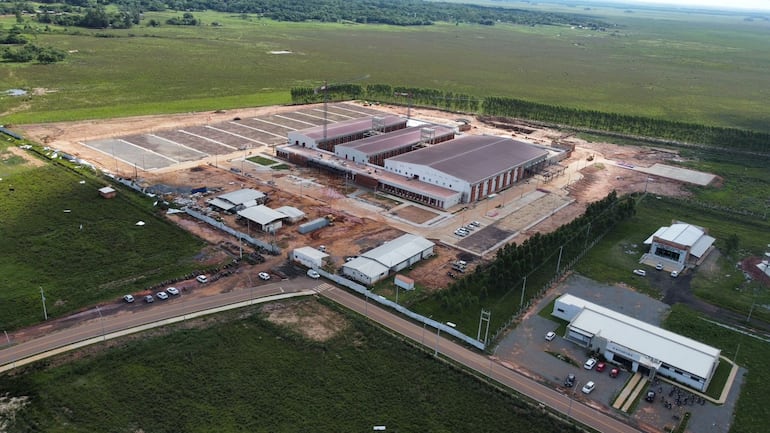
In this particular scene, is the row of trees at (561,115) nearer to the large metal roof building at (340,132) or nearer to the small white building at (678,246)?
the large metal roof building at (340,132)

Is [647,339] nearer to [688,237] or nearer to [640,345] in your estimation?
[640,345]

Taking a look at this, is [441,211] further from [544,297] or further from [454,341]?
[454,341]

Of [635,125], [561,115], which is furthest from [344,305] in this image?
[635,125]

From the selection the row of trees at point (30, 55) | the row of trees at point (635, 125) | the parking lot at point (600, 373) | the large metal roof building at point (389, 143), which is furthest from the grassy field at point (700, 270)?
the row of trees at point (30, 55)

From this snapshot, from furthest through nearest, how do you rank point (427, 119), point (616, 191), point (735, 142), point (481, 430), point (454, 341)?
point (427, 119), point (735, 142), point (616, 191), point (454, 341), point (481, 430)

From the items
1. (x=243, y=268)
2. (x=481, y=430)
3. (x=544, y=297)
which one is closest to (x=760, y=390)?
(x=544, y=297)

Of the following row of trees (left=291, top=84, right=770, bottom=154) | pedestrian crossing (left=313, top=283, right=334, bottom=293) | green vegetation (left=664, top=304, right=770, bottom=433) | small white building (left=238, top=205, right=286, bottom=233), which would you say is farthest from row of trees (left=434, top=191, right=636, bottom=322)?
row of trees (left=291, top=84, right=770, bottom=154)
